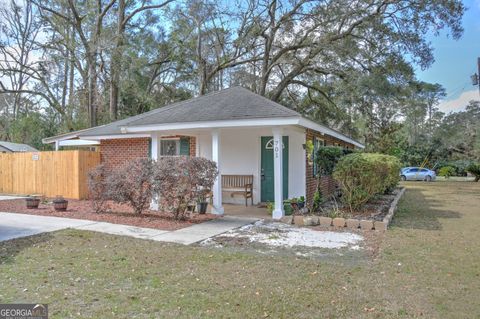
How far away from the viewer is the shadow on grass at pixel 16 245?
6.03 m

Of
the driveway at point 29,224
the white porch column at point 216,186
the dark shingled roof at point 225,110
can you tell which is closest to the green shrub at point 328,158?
the dark shingled roof at point 225,110

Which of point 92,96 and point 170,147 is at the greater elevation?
point 92,96

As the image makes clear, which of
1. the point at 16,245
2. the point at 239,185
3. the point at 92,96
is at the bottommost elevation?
the point at 16,245

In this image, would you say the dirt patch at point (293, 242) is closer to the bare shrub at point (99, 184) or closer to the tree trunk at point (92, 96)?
the bare shrub at point (99, 184)

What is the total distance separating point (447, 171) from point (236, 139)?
3144cm

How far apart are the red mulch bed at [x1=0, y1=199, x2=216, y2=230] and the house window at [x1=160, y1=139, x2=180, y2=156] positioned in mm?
2555

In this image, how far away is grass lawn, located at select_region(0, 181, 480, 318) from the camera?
4.03 meters

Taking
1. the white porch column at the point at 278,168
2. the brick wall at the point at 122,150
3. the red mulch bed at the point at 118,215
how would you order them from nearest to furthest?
the red mulch bed at the point at 118,215 → the white porch column at the point at 278,168 → the brick wall at the point at 122,150

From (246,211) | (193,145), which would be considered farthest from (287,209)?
(193,145)

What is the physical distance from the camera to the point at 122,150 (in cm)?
1403

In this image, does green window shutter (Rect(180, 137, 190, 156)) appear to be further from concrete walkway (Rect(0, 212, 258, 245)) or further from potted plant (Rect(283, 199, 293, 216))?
potted plant (Rect(283, 199, 293, 216))

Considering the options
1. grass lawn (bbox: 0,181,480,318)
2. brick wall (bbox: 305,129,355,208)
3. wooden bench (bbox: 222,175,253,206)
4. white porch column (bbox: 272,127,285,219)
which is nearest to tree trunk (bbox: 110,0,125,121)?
wooden bench (bbox: 222,175,253,206)

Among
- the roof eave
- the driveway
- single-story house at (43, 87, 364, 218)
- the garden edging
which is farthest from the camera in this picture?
single-story house at (43, 87, 364, 218)

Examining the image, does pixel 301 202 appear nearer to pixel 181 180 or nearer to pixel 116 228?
pixel 181 180
